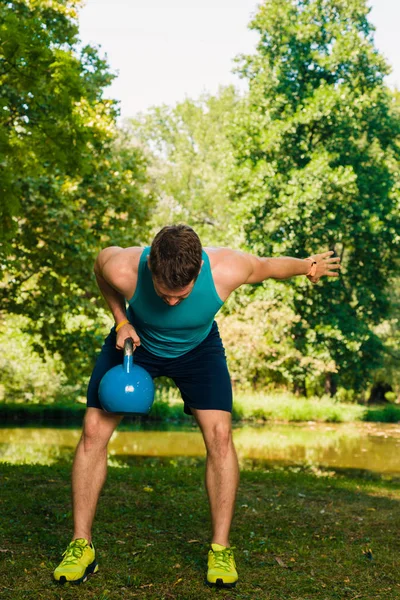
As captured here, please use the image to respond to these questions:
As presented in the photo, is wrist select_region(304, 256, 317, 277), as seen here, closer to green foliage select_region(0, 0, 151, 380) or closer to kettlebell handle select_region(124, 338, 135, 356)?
kettlebell handle select_region(124, 338, 135, 356)

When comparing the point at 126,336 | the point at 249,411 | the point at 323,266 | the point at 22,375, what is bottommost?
the point at 249,411

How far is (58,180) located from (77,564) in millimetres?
12415

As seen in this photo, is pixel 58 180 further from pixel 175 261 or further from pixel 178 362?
pixel 175 261

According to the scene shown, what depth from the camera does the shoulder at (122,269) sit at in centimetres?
398

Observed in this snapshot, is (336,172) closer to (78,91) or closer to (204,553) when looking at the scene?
(78,91)

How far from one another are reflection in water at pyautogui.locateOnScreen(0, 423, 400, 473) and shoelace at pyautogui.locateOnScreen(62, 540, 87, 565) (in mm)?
7101

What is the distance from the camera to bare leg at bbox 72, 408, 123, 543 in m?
3.94

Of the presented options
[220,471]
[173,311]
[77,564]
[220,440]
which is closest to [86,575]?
[77,564]

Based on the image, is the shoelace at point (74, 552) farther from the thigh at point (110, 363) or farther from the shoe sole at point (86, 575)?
the thigh at point (110, 363)

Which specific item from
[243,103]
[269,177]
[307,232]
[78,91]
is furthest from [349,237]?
[78,91]

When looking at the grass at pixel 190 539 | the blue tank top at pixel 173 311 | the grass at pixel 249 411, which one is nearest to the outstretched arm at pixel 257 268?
the blue tank top at pixel 173 311

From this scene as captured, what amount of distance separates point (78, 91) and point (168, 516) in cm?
674

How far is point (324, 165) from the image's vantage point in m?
23.7

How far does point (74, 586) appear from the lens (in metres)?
3.65
